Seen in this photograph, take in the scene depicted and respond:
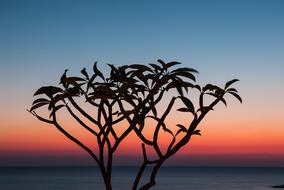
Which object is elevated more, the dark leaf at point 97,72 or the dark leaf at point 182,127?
the dark leaf at point 97,72

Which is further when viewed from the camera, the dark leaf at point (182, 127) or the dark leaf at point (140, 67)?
the dark leaf at point (182, 127)

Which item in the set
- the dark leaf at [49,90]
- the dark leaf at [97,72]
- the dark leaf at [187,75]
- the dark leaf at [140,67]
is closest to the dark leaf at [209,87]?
the dark leaf at [187,75]

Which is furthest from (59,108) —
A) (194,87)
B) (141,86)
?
(194,87)

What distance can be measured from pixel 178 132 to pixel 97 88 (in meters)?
1.23

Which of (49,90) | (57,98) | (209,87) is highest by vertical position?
(49,90)

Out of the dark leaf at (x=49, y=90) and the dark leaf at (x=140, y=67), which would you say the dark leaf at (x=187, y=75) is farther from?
the dark leaf at (x=49, y=90)

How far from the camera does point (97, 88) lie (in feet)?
22.5

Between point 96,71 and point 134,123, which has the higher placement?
point 96,71

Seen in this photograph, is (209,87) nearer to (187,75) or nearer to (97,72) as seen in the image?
(187,75)

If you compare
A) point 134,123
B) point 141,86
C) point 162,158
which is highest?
point 141,86

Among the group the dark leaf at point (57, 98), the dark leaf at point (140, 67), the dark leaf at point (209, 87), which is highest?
the dark leaf at point (140, 67)

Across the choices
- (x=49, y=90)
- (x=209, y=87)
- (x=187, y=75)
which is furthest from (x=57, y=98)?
(x=209, y=87)

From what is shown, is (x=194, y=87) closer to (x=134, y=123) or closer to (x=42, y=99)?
(x=134, y=123)

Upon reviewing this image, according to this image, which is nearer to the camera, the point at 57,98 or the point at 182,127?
the point at 57,98
